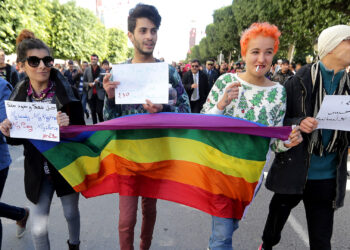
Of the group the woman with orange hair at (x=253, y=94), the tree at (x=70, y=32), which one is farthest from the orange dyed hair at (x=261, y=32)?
the tree at (x=70, y=32)

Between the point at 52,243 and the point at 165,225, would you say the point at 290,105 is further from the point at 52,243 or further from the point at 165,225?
the point at 52,243

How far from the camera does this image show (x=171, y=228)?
9.59 ft

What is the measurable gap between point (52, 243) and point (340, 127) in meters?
2.78

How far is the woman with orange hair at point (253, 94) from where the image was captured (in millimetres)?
1767

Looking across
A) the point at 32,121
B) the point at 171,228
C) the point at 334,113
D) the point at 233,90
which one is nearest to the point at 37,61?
the point at 32,121

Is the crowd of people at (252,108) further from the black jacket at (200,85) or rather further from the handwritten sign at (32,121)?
the black jacket at (200,85)

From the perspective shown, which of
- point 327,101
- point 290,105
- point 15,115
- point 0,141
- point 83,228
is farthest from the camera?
point 83,228

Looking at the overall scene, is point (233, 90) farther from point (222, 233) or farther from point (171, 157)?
point (222, 233)

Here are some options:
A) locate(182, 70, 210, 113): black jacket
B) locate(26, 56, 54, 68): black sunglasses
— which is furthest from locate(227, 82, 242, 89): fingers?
locate(182, 70, 210, 113): black jacket

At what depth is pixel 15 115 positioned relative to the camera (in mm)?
1764

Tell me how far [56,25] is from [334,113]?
33666mm

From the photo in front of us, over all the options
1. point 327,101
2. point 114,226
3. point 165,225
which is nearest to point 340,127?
point 327,101

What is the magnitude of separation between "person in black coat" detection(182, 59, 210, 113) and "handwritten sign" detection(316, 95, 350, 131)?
573cm

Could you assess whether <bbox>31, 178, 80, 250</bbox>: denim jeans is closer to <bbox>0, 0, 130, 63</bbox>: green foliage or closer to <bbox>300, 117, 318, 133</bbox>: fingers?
<bbox>300, 117, 318, 133</bbox>: fingers
